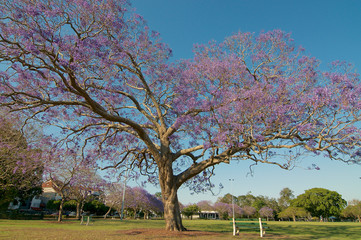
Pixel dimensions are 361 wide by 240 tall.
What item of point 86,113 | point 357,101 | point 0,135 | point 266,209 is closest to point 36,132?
point 0,135

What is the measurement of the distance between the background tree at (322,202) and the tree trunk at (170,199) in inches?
2828

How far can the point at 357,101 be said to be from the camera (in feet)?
30.8

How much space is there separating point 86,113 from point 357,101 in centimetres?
1349

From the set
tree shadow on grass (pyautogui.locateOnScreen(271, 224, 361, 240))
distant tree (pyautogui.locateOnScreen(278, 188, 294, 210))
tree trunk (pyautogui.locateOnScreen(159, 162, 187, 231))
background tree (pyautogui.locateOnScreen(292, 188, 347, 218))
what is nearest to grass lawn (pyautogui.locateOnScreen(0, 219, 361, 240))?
tree shadow on grass (pyautogui.locateOnScreen(271, 224, 361, 240))

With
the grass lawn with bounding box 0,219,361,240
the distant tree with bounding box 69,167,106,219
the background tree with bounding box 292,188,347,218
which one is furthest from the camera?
the background tree with bounding box 292,188,347,218

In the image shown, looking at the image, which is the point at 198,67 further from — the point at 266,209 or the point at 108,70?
the point at 266,209

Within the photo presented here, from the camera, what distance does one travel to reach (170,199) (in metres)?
12.1

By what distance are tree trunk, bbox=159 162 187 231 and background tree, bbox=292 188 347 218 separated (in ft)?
236

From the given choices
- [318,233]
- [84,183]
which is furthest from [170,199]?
[84,183]

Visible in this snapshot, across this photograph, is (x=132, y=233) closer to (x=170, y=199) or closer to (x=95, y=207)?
(x=170, y=199)

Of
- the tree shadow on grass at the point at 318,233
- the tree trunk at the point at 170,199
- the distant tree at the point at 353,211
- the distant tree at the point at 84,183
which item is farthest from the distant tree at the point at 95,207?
the distant tree at the point at 353,211

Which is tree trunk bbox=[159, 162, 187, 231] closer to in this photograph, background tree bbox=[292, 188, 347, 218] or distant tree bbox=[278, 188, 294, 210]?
background tree bbox=[292, 188, 347, 218]

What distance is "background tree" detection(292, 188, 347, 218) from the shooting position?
66.8m

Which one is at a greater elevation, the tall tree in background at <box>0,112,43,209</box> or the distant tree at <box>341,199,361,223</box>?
the tall tree in background at <box>0,112,43,209</box>
